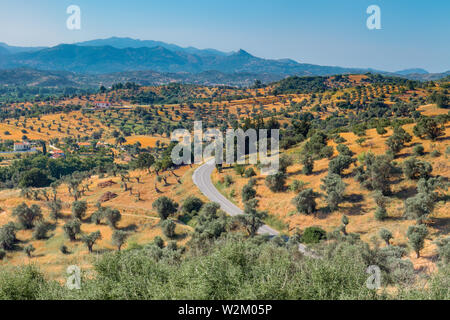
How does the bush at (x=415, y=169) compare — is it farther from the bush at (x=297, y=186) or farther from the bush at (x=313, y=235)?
the bush at (x=313, y=235)

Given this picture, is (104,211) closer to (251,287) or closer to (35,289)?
(35,289)

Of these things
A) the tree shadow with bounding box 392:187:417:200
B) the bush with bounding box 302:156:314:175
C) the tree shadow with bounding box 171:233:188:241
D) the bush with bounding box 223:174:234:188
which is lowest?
the tree shadow with bounding box 171:233:188:241

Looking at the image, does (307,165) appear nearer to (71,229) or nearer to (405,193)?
(405,193)

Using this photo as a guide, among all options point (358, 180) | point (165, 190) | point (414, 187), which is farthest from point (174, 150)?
point (414, 187)

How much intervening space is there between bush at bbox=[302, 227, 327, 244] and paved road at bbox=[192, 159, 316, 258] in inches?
48.3

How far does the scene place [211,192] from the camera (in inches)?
2635

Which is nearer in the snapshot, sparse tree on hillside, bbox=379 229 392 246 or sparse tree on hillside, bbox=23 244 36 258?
sparse tree on hillside, bbox=379 229 392 246

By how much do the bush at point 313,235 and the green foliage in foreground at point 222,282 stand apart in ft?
50.6

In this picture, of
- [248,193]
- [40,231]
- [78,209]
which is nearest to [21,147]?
[78,209]

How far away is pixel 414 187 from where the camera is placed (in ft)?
147

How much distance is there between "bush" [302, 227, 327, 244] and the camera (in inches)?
1597

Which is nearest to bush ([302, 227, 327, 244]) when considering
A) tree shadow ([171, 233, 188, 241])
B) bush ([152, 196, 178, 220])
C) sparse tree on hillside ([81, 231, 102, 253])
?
tree shadow ([171, 233, 188, 241])

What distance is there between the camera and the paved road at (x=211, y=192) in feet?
162

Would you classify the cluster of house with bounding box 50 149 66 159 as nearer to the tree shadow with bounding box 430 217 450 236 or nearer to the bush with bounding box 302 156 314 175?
the bush with bounding box 302 156 314 175
